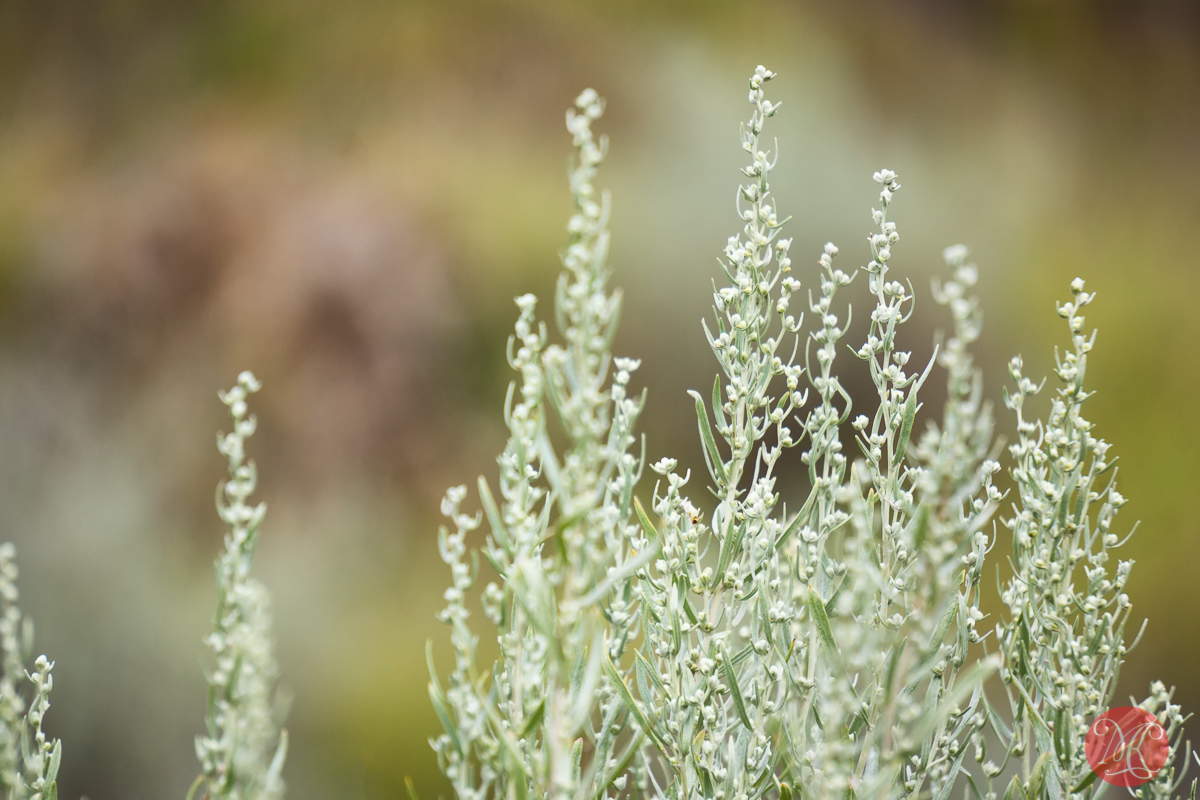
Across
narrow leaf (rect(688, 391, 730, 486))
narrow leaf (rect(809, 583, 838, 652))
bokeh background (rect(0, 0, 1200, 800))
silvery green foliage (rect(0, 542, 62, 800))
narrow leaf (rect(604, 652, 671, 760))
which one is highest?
bokeh background (rect(0, 0, 1200, 800))

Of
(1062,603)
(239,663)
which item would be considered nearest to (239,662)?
(239,663)

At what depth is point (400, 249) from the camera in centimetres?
207

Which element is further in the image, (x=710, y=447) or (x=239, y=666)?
(x=710, y=447)

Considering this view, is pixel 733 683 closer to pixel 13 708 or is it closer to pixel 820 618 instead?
pixel 820 618

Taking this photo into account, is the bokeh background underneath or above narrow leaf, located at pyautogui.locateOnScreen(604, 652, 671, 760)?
above

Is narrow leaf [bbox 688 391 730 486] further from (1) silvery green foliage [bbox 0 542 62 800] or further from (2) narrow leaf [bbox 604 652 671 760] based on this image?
(1) silvery green foliage [bbox 0 542 62 800]

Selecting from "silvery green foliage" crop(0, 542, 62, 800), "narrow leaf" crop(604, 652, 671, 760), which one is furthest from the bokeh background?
"narrow leaf" crop(604, 652, 671, 760)

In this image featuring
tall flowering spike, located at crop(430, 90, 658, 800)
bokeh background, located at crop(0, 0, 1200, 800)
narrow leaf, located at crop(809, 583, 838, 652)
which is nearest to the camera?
tall flowering spike, located at crop(430, 90, 658, 800)
